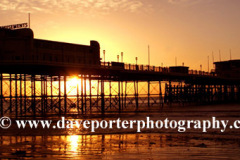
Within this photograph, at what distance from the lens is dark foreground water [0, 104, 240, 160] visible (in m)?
13.7

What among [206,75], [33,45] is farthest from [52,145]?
[206,75]

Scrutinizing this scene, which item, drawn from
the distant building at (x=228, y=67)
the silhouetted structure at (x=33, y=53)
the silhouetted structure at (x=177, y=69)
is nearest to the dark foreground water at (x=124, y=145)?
the silhouetted structure at (x=33, y=53)

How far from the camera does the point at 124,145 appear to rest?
16.2 m

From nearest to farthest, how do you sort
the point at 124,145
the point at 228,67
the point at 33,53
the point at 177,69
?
the point at 124,145 → the point at 33,53 → the point at 177,69 → the point at 228,67

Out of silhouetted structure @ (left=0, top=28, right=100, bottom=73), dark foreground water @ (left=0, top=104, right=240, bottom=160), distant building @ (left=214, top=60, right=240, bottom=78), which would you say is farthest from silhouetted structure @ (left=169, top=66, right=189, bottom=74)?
dark foreground water @ (left=0, top=104, right=240, bottom=160)

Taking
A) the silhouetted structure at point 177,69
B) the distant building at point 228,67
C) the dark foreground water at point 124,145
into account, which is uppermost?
the distant building at point 228,67

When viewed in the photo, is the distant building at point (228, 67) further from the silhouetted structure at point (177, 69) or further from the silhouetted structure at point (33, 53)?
the silhouetted structure at point (33, 53)

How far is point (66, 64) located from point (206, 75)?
34737 mm

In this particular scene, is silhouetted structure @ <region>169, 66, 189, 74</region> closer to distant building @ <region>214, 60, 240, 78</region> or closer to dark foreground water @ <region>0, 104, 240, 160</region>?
distant building @ <region>214, 60, 240, 78</region>

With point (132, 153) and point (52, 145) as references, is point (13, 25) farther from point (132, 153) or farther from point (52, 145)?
point (132, 153)

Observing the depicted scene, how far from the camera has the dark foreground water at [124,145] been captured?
44.9 ft

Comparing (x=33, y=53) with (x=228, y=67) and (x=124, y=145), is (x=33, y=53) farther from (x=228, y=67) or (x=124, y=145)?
(x=228, y=67)

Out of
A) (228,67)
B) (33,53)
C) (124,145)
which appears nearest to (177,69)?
(33,53)

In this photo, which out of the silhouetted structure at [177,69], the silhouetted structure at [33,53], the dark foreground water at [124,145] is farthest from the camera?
the silhouetted structure at [177,69]
